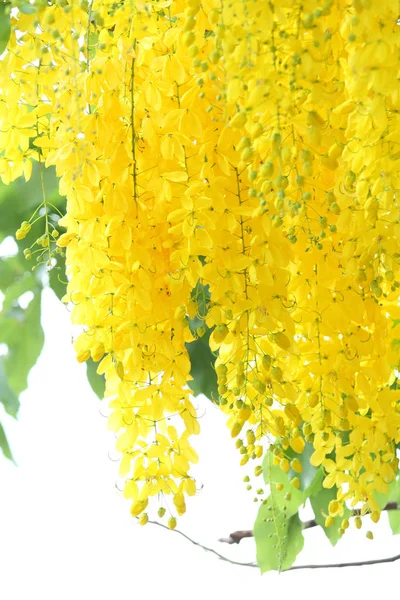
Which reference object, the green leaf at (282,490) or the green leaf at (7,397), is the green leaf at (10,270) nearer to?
the green leaf at (7,397)

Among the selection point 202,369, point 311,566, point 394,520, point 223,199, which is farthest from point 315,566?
point 223,199

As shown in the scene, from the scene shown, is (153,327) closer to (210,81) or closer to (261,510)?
(210,81)

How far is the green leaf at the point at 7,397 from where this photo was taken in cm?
95

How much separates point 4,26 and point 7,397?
41 cm

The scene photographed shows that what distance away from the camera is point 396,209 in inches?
25.4

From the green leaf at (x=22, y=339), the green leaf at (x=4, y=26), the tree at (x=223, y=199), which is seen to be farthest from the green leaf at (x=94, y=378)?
the green leaf at (x=4, y=26)

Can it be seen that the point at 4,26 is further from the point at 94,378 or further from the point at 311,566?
the point at 311,566

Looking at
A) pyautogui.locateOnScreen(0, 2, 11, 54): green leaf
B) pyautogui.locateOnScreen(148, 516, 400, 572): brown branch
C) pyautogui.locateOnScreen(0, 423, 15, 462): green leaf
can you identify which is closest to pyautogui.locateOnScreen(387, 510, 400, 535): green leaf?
pyautogui.locateOnScreen(148, 516, 400, 572): brown branch

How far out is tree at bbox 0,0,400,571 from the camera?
1.91 feet

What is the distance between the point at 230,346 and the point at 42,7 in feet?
1.01

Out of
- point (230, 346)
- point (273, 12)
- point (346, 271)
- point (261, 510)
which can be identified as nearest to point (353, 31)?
point (273, 12)

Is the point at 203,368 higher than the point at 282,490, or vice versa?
the point at 203,368

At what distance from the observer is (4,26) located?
708 mm

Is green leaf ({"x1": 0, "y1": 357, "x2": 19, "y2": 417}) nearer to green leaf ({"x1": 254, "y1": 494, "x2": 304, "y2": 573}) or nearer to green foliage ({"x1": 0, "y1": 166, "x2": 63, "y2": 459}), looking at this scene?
green foliage ({"x1": 0, "y1": 166, "x2": 63, "y2": 459})
